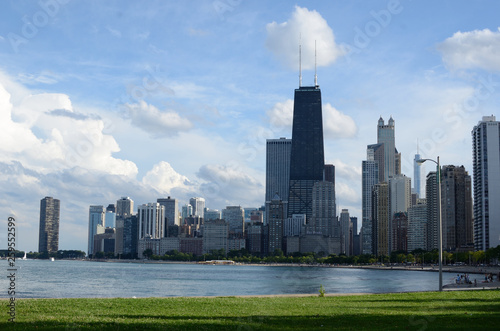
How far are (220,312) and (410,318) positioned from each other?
923 centimetres

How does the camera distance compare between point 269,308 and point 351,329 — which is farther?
point 269,308

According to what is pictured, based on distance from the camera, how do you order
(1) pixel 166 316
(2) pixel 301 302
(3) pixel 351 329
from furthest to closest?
1. (2) pixel 301 302
2. (1) pixel 166 316
3. (3) pixel 351 329

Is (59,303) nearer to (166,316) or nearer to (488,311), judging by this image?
(166,316)

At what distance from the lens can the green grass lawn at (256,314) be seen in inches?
1016

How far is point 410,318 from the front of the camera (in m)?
29.0

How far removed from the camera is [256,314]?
98.7 ft

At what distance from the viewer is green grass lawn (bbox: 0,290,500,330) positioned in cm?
2581

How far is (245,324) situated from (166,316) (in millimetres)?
4526

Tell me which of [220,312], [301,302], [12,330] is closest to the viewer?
[12,330]

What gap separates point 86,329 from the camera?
80.2 feet

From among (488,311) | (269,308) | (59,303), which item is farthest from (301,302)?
(59,303)

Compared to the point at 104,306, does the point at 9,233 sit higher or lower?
higher

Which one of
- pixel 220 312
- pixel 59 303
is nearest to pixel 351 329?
pixel 220 312

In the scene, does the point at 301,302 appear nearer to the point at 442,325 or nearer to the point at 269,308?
the point at 269,308
